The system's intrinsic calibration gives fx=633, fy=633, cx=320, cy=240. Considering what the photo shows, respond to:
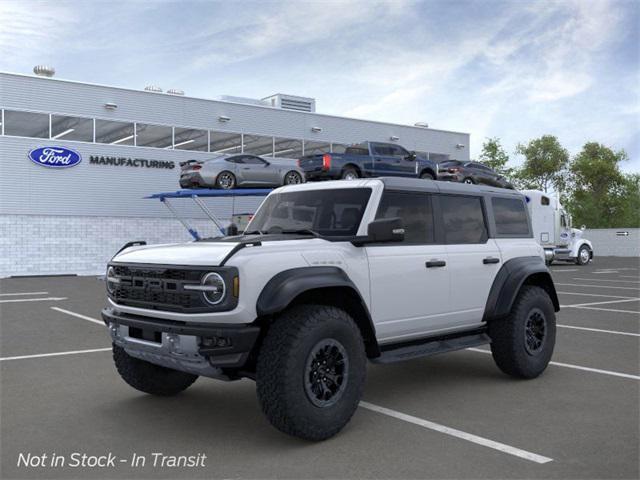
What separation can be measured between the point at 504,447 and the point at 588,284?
1666cm

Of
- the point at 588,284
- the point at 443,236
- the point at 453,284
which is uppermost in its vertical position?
the point at 443,236

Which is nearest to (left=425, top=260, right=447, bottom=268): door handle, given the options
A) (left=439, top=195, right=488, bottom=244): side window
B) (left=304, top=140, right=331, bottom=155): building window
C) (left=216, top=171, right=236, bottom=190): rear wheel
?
(left=439, top=195, right=488, bottom=244): side window

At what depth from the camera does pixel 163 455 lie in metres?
4.37

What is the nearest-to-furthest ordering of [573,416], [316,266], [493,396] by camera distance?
1. [316,266]
2. [573,416]
3. [493,396]

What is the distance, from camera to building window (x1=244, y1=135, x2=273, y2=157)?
32.7m

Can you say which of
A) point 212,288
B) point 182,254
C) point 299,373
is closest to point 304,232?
point 182,254

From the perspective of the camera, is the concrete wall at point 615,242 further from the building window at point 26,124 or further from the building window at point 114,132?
the building window at point 26,124

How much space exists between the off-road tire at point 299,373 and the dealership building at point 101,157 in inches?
880

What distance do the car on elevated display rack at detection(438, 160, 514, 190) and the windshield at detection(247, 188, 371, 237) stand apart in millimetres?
17602

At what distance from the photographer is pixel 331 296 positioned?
16.6 feet

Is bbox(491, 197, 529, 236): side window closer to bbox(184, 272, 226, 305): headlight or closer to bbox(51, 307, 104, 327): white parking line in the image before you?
bbox(184, 272, 226, 305): headlight

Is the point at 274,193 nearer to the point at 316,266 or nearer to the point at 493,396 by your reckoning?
the point at 316,266

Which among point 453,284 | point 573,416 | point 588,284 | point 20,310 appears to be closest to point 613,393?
point 573,416

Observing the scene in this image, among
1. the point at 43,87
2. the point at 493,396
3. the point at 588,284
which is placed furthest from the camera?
the point at 43,87
